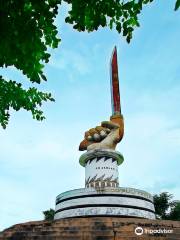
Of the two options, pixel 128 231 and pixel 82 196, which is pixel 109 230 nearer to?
pixel 128 231

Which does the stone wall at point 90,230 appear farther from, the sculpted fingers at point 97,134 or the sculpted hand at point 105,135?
the sculpted fingers at point 97,134

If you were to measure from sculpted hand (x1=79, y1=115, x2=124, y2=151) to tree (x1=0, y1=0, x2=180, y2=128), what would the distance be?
2128 cm

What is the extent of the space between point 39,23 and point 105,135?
22.3 m

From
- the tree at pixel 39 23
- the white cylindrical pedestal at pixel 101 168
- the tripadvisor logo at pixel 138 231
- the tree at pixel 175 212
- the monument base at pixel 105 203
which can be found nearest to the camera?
the tree at pixel 39 23

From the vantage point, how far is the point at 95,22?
4.58 m

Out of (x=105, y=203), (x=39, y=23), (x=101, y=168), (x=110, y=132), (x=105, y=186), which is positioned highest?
(x=110, y=132)

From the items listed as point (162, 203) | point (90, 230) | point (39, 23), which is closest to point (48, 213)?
point (162, 203)

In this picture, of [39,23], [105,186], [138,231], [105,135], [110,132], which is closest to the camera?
[39,23]

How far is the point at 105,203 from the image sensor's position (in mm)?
21812

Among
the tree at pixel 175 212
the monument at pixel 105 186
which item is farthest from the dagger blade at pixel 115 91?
the tree at pixel 175 212

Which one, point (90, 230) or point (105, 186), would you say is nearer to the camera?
point (90, 230)

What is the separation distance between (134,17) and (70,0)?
0.83m

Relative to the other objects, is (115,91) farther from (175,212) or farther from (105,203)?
(175,212)

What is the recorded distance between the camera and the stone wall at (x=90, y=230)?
16250 mm
